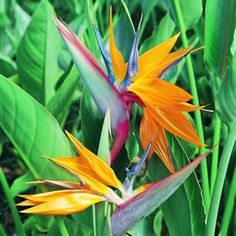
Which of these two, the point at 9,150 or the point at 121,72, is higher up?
the point at 121,72

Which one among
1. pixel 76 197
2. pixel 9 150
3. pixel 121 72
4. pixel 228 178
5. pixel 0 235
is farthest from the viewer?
pixel 9 150

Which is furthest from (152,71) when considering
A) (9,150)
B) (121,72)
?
(9,150)

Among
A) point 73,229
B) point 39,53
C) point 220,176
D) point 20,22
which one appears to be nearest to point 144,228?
point 73,229

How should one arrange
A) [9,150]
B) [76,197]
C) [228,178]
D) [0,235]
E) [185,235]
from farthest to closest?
[9,150] → [228,178] → [0,235] → [185,235] → [76,197]

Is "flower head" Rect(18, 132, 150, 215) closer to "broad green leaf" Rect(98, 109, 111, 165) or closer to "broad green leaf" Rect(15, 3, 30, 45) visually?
"broad green leaf" Rect(98, 109, 111, 165)

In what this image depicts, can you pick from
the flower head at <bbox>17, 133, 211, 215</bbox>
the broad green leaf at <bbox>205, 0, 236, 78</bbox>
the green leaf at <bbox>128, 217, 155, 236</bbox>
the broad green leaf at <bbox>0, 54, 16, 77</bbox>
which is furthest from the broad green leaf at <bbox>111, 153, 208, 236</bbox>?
the broad green leaf at <bbox>0, 54, 16, 77</bbox>

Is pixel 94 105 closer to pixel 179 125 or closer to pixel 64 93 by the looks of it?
pixel 179 125

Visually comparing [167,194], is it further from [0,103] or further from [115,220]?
[0,103]
